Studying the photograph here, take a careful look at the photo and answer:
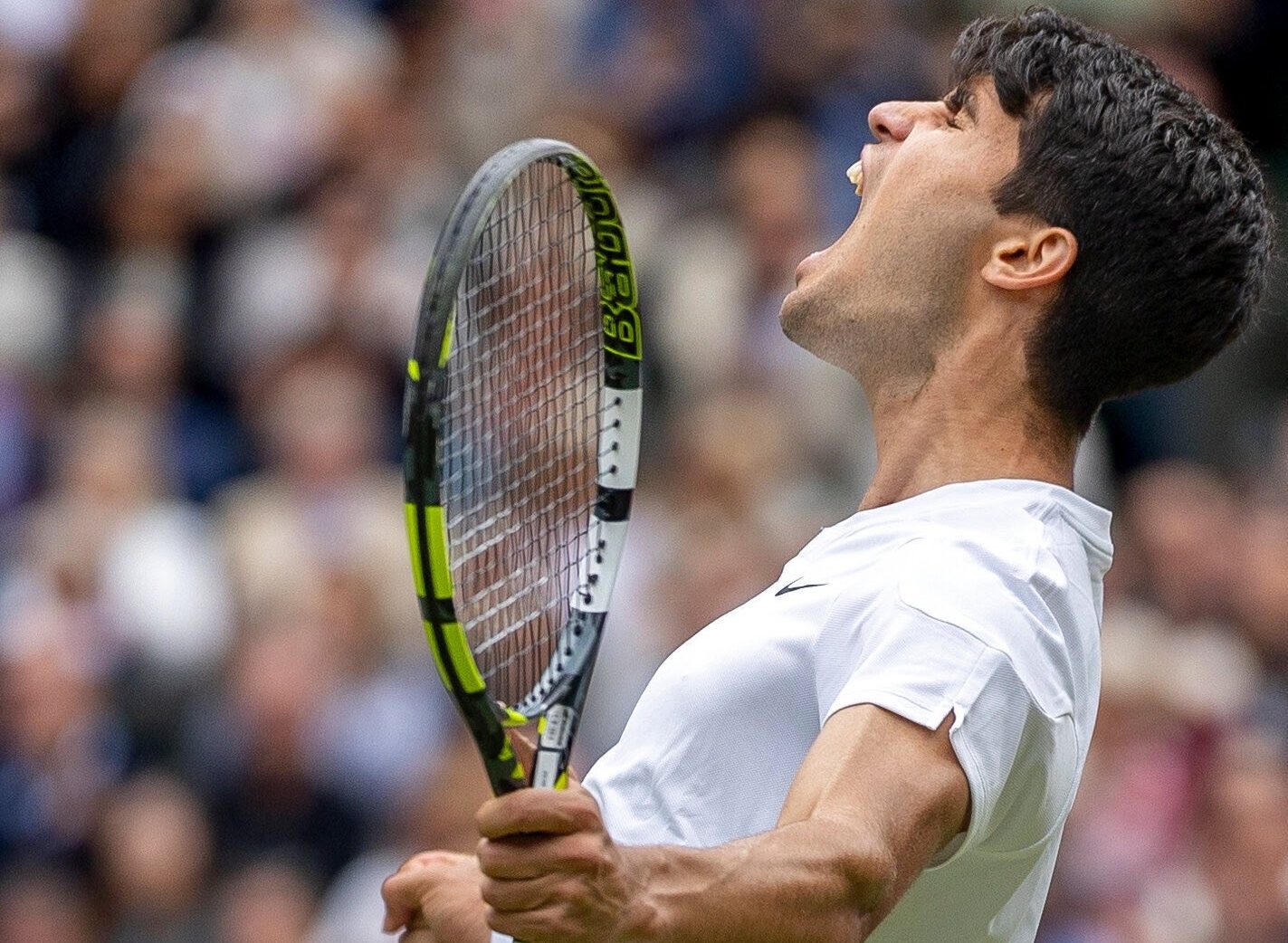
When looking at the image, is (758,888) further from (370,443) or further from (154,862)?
(370,443)

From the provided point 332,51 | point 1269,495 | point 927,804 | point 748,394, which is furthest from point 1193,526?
point 927,804

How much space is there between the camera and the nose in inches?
116

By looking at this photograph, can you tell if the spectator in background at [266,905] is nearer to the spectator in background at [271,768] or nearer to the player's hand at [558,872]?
the spectator in background at [271,768]

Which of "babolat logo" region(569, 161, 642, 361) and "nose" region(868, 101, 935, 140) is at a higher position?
"nose" region(868, 101, 935, 140)

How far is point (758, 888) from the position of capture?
2104 millimetres

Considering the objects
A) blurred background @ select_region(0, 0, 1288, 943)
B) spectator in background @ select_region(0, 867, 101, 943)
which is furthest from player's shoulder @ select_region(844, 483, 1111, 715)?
spectator in background @ select_region(0, 867, 101, 943)

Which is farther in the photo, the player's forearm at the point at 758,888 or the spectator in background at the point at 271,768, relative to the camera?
the spectator in background at the point at 271,768

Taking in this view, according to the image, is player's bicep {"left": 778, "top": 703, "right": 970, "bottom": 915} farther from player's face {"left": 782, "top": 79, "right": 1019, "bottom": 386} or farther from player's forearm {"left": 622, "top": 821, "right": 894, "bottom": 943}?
player's face {"left": 782, "top": 79, "right": 1019, "bottom": 386}

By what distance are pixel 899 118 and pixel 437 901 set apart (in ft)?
3.96

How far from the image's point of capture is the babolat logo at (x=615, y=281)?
2.81 m

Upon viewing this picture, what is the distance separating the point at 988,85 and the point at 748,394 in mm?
4257

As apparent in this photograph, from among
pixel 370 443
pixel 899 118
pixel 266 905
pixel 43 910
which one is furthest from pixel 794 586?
pixel 370 443

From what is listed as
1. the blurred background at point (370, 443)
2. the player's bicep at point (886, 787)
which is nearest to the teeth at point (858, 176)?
the player's bicep at point (886, 787)

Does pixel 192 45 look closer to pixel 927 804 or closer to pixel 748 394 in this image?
pixel 748 394
